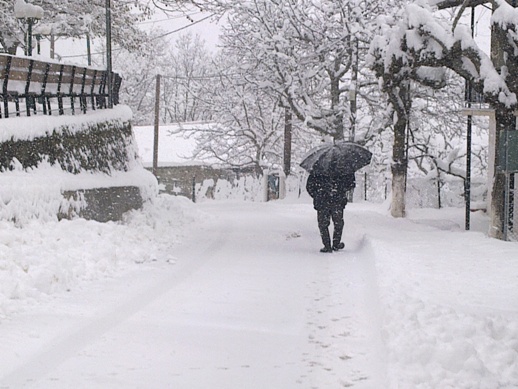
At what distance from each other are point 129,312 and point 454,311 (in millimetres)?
3216

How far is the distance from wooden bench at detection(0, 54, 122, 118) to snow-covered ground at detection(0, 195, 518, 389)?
3.11 m

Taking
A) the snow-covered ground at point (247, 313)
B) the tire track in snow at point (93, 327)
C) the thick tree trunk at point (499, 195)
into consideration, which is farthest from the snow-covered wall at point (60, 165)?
the thick tree trunk at point (499, 195)

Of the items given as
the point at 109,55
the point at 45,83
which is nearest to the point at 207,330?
the point at 45,83

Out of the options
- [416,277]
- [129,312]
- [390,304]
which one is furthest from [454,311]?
[129,312]

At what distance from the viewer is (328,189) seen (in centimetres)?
1321

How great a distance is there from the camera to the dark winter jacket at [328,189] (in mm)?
13195

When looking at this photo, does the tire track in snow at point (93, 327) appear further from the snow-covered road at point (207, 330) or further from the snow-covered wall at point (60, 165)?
the snow-covered wall at point (60, 165)

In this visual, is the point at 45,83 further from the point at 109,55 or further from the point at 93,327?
the point at 93,327

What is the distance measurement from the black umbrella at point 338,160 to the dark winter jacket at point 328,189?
0.51 feet

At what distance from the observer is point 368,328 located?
23.6 feet

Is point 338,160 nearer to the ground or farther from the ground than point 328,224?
farther from the ground

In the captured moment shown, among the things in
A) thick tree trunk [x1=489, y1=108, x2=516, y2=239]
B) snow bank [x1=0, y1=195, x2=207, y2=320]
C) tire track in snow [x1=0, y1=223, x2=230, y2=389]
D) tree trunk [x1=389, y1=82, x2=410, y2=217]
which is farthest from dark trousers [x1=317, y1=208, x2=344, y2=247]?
tree trunk [x1=389, y1=82, x2=410, y2=217]

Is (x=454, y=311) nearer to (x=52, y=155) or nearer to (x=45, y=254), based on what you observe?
(x=45, y=254)

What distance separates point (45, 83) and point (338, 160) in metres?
5.97
